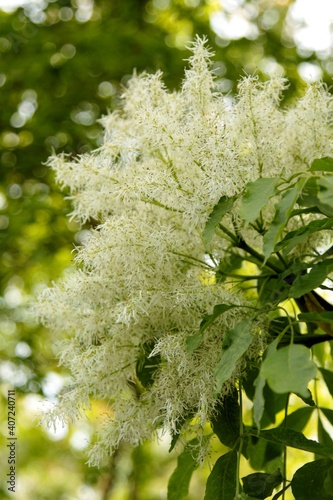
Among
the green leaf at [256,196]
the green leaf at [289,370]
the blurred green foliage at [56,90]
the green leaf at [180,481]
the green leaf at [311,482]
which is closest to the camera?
the green leaf at [289,370]

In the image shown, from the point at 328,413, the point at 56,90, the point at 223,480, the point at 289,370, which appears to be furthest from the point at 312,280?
the point at 56,90

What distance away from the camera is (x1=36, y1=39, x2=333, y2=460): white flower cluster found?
0.87 m

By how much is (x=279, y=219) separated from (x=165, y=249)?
18 centimetres

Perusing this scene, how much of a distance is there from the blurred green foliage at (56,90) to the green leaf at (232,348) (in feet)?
3.91

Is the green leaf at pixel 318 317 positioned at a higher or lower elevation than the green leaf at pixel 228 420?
higher

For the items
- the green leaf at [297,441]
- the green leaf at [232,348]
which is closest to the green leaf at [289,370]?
the green leaf at [232,348]

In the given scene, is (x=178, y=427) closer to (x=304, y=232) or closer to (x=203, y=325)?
(x=203, y=325)

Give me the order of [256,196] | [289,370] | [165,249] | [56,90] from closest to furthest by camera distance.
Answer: [289,370], [256,196], [165,249], [56,90]

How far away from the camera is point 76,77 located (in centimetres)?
233

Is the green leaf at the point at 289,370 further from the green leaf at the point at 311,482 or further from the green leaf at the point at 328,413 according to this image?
the green leaf at the point at 328,413

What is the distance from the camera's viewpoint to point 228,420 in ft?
3.02

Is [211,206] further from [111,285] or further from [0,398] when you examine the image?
[0,398]

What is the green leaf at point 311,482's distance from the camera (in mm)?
858

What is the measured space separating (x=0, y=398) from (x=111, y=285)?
157cm
